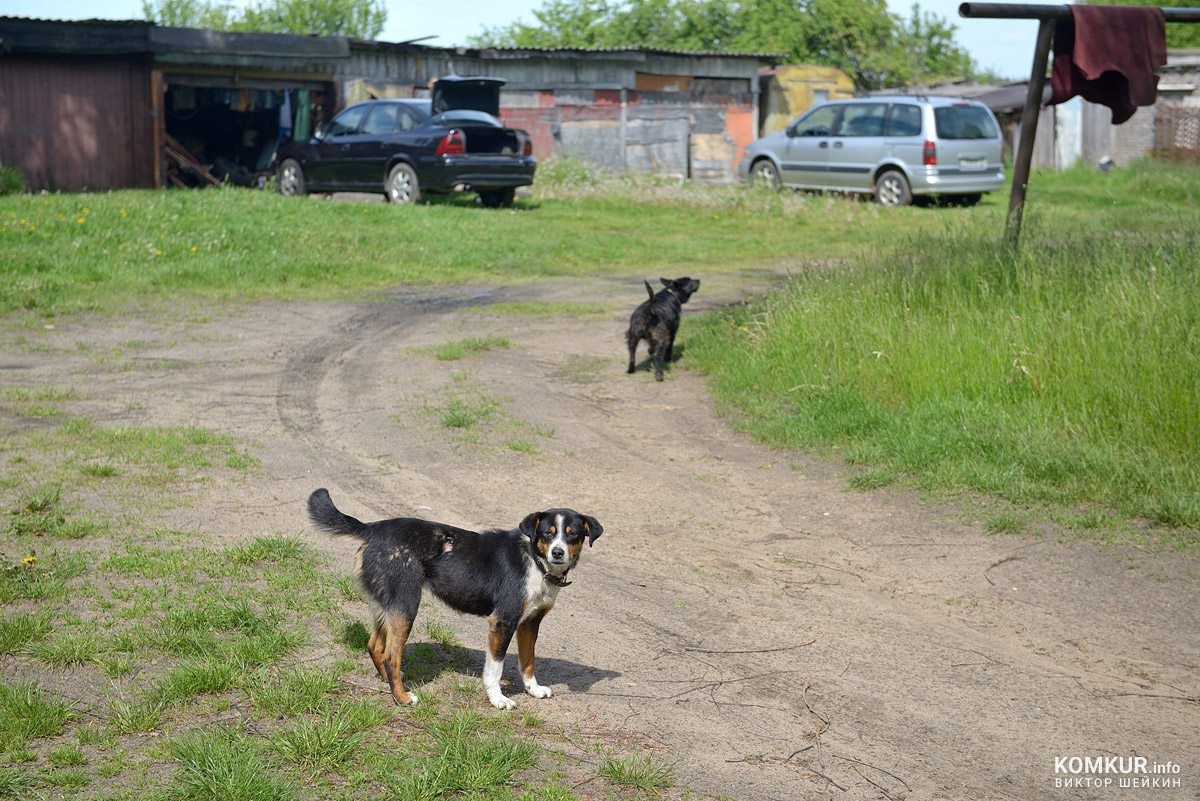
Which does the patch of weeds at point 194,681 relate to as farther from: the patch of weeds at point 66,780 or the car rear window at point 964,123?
the car rear window at point 964,123

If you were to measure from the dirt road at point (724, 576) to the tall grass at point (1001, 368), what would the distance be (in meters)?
0.51

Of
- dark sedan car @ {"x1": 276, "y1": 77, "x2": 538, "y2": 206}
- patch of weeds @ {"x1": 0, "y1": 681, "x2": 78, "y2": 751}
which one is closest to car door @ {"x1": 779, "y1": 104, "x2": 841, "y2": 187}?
dark sedan car @ {"x1": 276, "y1": 77, "x2": 538, "y2": 206}

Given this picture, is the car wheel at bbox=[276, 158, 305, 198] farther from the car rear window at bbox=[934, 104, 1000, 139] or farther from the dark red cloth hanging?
the dark red cloth hanging

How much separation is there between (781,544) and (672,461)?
157cm

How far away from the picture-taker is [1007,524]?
6438 mm

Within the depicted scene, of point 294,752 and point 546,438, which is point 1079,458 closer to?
point 546,438

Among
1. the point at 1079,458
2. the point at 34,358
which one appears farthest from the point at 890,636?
the point at 34,358

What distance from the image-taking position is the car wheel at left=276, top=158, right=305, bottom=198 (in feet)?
66.8

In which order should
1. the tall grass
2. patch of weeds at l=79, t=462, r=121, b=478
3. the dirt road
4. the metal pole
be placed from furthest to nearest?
the metal pole < the tall grass < patch of weeds at l=79, t=462, r=121, b=478 < the dirt road

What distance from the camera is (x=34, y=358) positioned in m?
9.46

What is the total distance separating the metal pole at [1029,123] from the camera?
9.23 m

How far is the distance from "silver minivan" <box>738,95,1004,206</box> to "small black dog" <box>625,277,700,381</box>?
12557 millimetres

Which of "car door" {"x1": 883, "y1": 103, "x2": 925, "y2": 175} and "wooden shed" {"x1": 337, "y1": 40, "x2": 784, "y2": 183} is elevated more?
"wooden shed" {"x1": 337, "y1": 40, "x2": 784, "y2": 183}

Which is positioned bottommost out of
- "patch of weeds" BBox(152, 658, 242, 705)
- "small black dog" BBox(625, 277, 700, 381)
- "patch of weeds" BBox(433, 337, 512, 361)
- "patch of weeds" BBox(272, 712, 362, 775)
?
"patch of weeds" BBox(272, 712, 362, 775)
